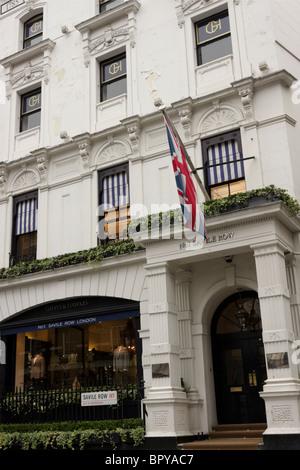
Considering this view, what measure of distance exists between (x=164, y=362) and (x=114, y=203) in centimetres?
648

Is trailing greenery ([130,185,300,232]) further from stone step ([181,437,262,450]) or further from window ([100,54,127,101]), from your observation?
window ([100,54,127,101])

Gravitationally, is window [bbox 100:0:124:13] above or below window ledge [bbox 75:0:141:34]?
above

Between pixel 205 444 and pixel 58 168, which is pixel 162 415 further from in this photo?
pixel 58 168

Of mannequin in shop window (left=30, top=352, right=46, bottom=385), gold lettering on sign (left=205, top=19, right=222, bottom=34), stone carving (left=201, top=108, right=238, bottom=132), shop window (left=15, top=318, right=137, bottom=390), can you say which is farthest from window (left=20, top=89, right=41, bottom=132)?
mannequin in shop window (left=30, top=352, right=46, bottom=385)

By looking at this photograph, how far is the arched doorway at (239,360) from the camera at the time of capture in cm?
1496

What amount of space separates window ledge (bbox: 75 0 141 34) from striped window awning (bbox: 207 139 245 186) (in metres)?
6.83

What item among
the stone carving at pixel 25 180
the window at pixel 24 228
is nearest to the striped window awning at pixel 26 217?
the window at pixel 24 228

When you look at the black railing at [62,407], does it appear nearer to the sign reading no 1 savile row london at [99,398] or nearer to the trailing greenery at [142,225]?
the sign reading no 1 savile row london at [99,398]

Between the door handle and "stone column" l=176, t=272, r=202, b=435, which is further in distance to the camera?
the door handle

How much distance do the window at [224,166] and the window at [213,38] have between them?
10.5 feet

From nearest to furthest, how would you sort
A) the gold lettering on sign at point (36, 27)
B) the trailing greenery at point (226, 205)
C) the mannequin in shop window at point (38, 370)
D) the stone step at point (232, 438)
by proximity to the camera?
the stone step at point (232, 438) < the trailing greenery at point (226, 205) < the mannequin in shop window at point (38, 370) < the gold lettering on sign at point (36, 27)

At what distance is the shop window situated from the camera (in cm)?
1673

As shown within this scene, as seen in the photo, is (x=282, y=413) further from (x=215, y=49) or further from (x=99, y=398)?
(x=215, y=49)

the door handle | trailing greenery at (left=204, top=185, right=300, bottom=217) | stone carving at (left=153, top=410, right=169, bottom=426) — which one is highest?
trailing greenery at (left=204, top=185, right=300, bottom=217)
